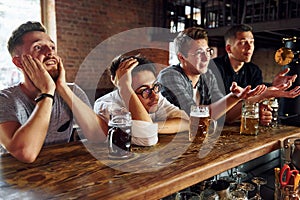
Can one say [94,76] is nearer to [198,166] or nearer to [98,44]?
[98,44]

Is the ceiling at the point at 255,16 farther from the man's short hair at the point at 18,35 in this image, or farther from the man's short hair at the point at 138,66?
the man's short hair at the point at 18,35

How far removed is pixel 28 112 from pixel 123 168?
63 centimetres

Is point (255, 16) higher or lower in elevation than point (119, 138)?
higher

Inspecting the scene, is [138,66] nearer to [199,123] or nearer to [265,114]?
[199,123]

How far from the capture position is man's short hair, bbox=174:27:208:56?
1.78 m

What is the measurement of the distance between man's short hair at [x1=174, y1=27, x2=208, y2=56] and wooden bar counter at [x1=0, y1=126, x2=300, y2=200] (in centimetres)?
79

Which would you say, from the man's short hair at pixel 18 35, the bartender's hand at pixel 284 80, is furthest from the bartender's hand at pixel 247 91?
the man's short hair at pixel 18 35

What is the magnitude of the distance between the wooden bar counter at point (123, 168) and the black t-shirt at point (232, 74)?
118 centimetres

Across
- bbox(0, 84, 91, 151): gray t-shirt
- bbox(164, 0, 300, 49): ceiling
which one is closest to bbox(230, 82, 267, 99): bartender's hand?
bbox(0, 84, 91, 151): gray t-shirt

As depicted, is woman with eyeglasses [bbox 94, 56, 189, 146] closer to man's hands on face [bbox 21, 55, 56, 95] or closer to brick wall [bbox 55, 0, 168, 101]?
man's hands on face [bbox 21, 55, 56, 95]

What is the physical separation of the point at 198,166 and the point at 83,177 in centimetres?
36

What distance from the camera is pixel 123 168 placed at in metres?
0.87

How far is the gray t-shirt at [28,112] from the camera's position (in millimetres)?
1126

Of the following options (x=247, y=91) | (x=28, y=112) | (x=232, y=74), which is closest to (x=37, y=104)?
(x=28, y=112)
